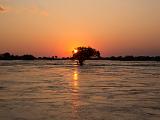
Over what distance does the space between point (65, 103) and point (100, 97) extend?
3433 mm

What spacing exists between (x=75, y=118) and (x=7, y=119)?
2.58 metres

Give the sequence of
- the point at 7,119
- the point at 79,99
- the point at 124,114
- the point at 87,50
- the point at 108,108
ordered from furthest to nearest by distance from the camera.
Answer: the point at 87,50
the point at 79,99
the point at 108,108
the point at 124,114
the point at 7,119

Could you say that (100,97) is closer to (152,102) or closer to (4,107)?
(152,102)

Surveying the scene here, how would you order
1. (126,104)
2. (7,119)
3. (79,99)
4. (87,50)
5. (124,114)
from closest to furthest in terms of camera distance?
(7,119) < (124,114) < (126,104) < (79,99) < (87,50)

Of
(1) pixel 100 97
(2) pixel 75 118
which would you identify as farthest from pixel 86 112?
(1) pixel 100 97

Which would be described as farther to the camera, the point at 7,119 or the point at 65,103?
the point at 65,103

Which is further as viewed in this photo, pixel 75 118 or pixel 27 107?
pixel 27 107

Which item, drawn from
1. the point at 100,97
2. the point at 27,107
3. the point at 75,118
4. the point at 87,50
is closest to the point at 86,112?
the point at 75,118

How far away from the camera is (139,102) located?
64.8 ft

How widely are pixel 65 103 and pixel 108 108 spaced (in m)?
2.66

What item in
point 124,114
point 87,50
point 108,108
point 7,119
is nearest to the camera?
point 7,119

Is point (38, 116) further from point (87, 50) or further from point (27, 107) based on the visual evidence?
point (87, 50)

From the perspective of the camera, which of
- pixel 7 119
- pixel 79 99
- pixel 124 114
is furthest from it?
pixel 79 99

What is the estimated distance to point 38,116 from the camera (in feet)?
49.8
